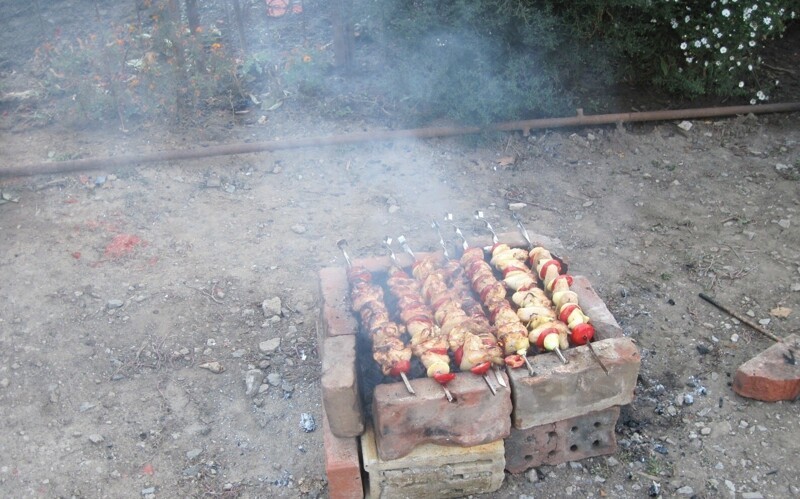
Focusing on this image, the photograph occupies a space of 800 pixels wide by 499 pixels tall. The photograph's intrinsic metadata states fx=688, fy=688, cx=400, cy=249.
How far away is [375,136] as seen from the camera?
277 inches

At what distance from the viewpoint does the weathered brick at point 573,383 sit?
3631mm

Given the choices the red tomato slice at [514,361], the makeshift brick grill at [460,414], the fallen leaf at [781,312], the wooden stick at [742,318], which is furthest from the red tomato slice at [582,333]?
the fallen leaf at [781,312]

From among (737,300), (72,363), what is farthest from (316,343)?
(737,300)

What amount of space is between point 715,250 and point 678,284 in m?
0.65

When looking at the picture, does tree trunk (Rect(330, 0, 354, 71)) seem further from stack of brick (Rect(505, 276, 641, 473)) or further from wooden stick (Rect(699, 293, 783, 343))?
stack of brick (Rect(505, 276, 641, 473))

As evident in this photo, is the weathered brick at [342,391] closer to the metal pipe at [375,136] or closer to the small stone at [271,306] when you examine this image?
the small stone at [271,306]

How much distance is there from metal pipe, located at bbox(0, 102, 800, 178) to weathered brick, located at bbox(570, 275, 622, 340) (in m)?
3.09

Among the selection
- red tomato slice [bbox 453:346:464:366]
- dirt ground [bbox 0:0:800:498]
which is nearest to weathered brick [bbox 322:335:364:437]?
red tomato slice [bbox 453:346:464:366]

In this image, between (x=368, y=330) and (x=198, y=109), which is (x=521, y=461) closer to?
(x=368, y=330)

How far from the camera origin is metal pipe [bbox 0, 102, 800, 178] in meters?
6.66

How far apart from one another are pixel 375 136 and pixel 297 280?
2083 millimetres

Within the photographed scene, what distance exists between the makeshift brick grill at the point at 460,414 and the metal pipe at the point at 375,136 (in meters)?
3.31

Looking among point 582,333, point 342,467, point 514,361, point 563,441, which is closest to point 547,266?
point 582,333

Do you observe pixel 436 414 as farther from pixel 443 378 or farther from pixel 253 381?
pixel 253 381
